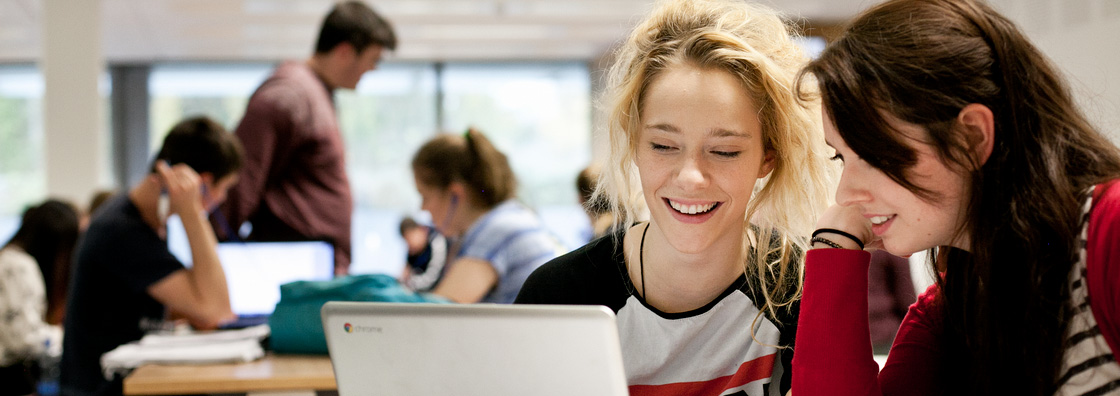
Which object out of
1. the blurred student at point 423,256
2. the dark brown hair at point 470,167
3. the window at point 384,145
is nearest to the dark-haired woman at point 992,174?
the dark brown hair at point 470,167

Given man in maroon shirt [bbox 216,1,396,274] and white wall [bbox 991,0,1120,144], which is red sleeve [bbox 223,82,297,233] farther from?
white wall [bbox 991,0,1120,144]

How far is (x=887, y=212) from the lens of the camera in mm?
987

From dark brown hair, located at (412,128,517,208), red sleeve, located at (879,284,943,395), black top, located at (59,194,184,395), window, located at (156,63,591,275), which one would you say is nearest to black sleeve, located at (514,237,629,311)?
red sleeve, located at (879,284,943,395)


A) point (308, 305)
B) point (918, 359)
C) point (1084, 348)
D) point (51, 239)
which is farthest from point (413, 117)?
point (1084, 348)

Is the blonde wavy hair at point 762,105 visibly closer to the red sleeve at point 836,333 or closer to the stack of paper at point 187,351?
the red sleeve at point 836,333

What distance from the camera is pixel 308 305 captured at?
6.82 ft

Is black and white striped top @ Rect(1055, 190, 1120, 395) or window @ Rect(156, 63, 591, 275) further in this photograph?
window @ Rect(156, 63, 591, 275)

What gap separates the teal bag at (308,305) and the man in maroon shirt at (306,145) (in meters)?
0.78

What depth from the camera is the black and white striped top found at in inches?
34.1

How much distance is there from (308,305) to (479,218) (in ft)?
2.24

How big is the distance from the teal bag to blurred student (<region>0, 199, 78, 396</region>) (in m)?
1.63

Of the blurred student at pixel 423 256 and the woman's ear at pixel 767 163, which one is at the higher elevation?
the woman's ear at pixel 767 163

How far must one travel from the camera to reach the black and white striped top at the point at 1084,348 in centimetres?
87

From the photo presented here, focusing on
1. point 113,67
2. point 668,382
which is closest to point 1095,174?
point 668,382
